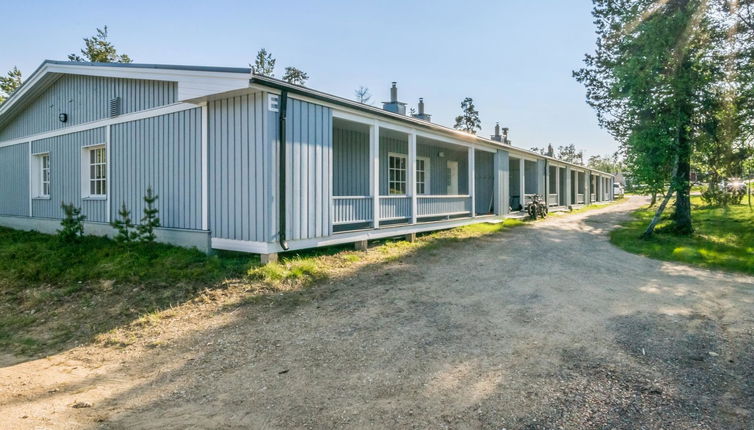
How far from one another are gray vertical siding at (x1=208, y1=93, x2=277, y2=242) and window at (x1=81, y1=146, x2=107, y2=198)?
4.70m

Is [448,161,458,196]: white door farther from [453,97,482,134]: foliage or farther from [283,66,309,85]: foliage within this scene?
[453,97,482,134]: foliage

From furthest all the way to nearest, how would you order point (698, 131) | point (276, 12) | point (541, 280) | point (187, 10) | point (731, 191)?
point (731, 191) → point (698, 131) → point (276, 12) → point (187, 10) → point (541, 280)

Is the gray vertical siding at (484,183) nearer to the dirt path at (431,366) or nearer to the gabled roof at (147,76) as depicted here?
the dirt path at (431,366)

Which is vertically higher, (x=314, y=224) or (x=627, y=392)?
(x=314, y=224)

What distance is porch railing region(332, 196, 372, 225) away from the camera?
866 cm

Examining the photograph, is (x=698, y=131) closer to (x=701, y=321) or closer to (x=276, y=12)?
(x=701, y=321)

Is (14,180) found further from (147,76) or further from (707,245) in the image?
(707,245)

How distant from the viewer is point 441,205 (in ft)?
40.8

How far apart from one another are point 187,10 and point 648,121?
1228cm

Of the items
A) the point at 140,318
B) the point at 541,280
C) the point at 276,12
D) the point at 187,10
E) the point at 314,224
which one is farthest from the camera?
the point at 276,12

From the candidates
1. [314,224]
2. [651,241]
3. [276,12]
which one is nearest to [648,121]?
[651,241]

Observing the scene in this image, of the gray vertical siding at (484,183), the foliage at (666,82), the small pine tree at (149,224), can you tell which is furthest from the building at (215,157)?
the foliage at (666,82)

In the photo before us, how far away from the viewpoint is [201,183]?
8.10 metres

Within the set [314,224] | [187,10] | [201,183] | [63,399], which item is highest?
[187,10]
